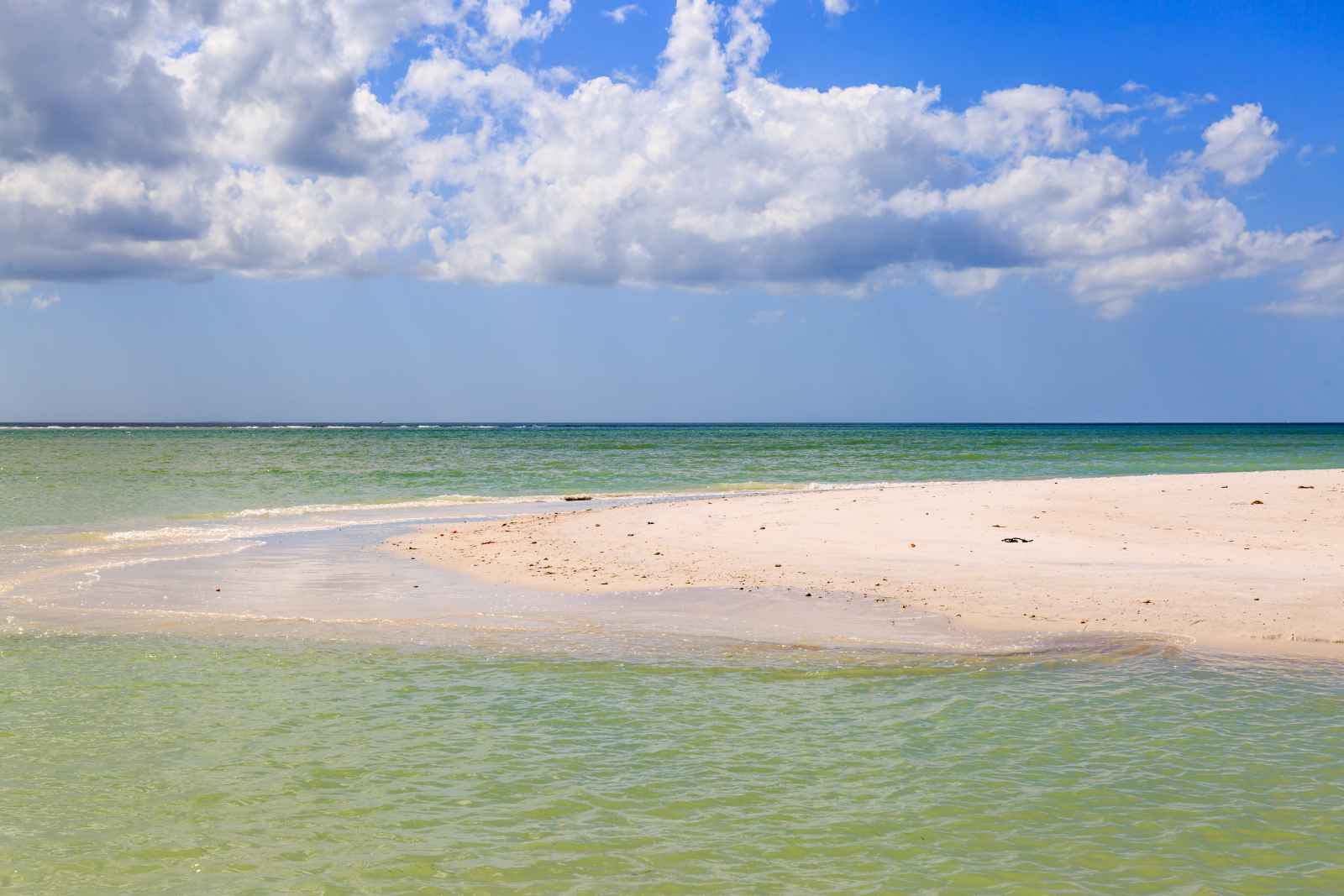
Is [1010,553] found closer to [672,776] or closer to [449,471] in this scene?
[672,776]

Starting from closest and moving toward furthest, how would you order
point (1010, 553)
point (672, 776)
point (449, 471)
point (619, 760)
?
point (672, 776), point (619, 760), point (1010, 553), point (449, 471)

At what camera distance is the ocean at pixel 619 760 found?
239 inches

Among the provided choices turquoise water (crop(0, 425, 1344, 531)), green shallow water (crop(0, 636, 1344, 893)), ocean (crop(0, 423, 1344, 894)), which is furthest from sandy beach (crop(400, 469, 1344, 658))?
turquoise water (crop(0, 425, 1344, 531))

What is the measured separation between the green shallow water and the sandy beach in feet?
8.48

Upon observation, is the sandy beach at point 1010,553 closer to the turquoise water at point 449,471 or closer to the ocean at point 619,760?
the ocean at point 619,760

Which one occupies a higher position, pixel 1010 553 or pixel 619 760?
pixel 1010 553

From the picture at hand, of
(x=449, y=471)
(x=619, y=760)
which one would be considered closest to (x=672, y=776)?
(x=619, y=760)

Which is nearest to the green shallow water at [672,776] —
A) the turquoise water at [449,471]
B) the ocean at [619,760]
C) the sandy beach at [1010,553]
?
the ocean at [619,760]

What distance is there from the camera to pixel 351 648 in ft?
39.6

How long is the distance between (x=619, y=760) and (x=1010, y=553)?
12.6m

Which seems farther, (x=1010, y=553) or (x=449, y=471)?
(x=449, y=471)

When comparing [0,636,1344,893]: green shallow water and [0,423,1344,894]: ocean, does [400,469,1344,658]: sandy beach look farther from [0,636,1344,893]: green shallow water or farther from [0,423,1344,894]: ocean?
[0,636,1344,893]: green shallow water

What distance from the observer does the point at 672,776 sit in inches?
299

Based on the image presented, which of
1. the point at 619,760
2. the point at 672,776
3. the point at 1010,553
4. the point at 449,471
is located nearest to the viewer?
the point at 672,776
